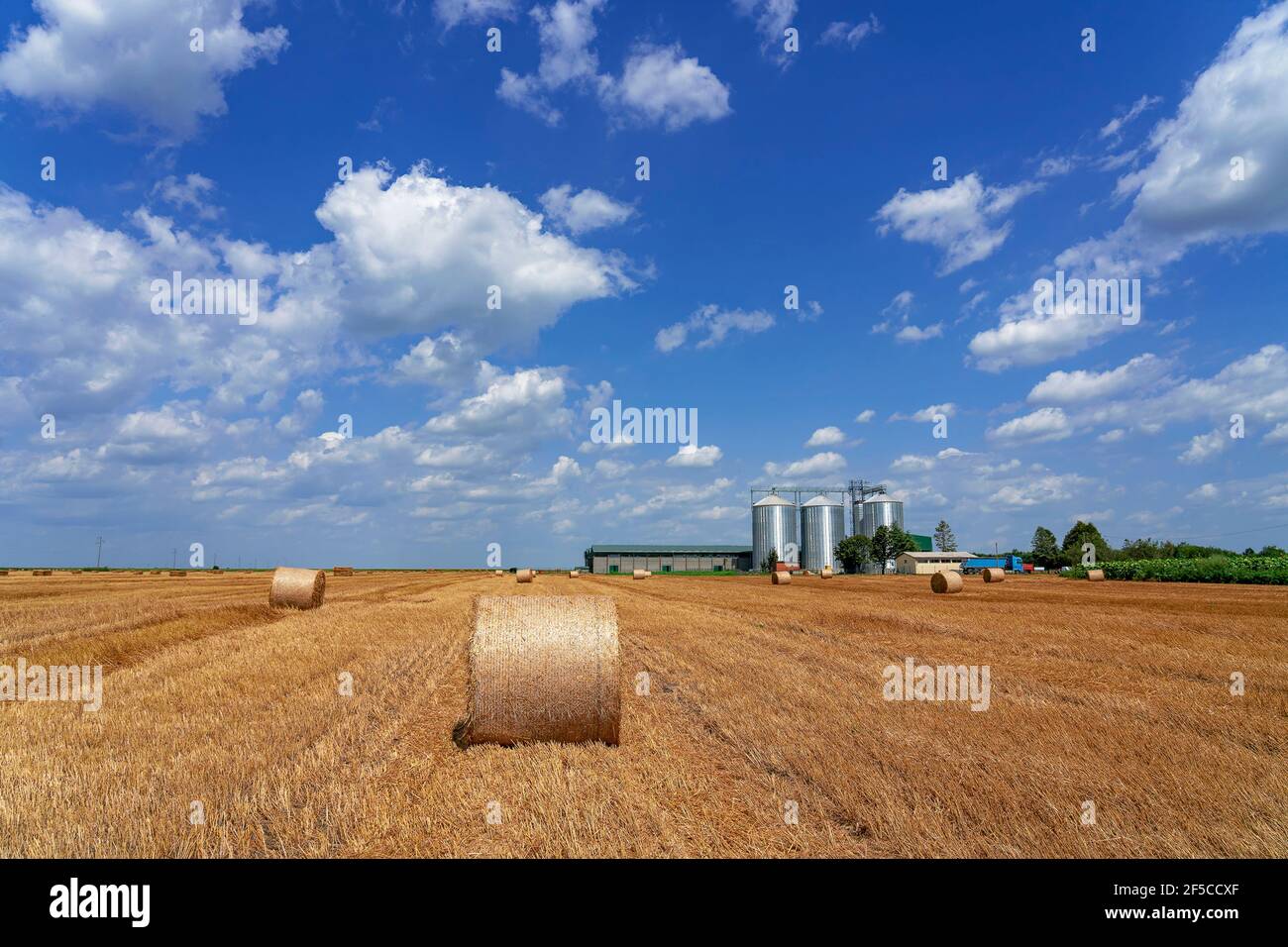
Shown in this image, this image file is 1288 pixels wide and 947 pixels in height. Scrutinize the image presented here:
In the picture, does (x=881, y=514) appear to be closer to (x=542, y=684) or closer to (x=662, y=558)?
(x=662, y=558)

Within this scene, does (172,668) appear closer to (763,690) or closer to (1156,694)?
(763,690)

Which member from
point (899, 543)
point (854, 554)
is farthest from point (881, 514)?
point (854, 554)

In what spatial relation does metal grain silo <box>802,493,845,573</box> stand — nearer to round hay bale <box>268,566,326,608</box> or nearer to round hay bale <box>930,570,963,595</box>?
round hay bale <box>930,570,963,595</box>

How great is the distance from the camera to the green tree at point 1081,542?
118m

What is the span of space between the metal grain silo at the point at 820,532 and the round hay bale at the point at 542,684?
116 m

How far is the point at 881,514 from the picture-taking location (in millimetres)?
128750

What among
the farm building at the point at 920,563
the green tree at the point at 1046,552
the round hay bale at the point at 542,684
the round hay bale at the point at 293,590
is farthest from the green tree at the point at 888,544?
the round hay bale at the point at 542,684

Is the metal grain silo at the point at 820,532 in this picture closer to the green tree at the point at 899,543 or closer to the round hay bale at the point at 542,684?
the green tree at the point at 899,543

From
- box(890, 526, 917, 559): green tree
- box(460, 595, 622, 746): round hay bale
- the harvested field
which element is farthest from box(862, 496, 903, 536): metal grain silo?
box(460, 595, 622, 746): round hay bale

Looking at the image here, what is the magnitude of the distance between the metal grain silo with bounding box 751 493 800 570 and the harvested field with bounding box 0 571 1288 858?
357 feet

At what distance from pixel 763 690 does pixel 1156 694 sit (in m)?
5.52

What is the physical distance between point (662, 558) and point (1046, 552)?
70.9 metres

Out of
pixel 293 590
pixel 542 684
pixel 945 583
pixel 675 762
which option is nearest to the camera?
pixel 675 762
